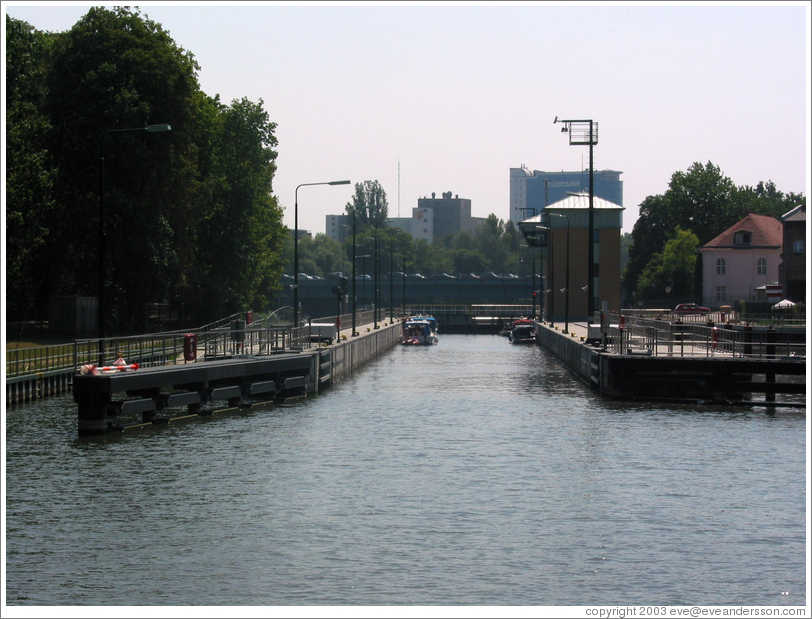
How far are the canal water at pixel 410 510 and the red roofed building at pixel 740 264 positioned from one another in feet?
254

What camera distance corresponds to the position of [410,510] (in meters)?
20.7

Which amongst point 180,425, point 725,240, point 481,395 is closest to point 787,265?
point 725,240

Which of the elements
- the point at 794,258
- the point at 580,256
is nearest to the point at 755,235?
the point at 580,256

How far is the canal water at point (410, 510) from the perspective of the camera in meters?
15.7

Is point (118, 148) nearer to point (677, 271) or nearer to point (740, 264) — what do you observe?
point (740, 264)

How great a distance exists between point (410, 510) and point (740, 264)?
96716mm

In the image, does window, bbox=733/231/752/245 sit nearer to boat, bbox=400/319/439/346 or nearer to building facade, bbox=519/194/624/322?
building facade, bbox=519/194/624/322

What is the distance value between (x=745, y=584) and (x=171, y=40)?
51.5 m

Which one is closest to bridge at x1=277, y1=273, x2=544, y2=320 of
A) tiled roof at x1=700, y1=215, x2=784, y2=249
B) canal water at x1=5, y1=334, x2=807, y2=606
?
tiled roof at x1=700, y1=215, x2=784, y2=249

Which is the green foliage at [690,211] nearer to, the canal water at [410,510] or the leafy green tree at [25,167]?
the leafy green tree at [25,167]

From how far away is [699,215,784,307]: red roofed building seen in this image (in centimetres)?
11000

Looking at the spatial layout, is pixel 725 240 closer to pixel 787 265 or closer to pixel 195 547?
pixel 787 265

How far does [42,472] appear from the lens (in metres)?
24.5

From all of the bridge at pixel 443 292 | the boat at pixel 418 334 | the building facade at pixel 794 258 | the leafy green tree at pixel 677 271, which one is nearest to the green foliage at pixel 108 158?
the boat at pixel 418 334
